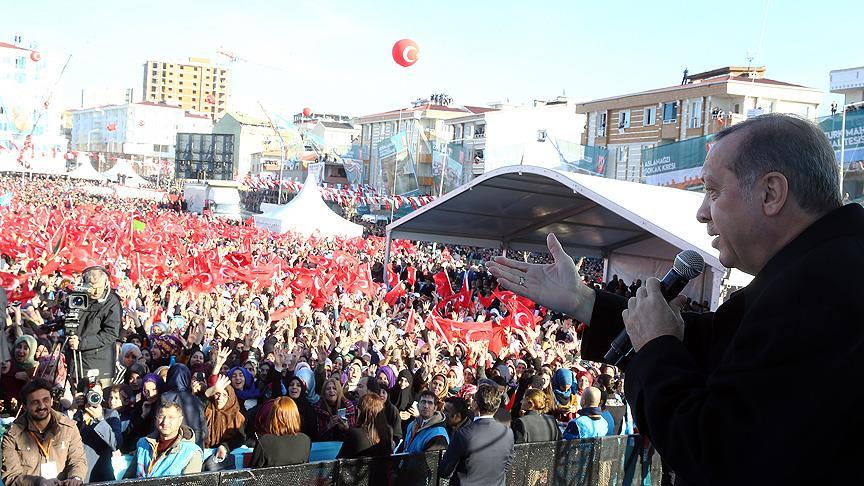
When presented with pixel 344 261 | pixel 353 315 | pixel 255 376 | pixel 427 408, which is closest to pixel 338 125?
pixel 344 261

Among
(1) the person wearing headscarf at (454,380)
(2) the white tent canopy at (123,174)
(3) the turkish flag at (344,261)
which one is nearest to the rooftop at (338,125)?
(2) the white tent canopy at (123,174)

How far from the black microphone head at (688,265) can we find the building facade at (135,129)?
13859cm

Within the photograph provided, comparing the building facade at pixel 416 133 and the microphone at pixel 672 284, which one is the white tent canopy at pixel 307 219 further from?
the microphone at pixel 672 284

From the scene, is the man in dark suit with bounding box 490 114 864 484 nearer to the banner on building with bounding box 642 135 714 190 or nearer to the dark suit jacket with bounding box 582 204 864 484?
the dark suit jacket with bounding box 582 204 864 484

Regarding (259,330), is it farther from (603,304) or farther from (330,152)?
(330,152)

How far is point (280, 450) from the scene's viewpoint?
532cm

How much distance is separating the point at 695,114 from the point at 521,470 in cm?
3358

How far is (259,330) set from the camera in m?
10.4

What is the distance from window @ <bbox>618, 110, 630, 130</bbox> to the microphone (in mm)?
39986

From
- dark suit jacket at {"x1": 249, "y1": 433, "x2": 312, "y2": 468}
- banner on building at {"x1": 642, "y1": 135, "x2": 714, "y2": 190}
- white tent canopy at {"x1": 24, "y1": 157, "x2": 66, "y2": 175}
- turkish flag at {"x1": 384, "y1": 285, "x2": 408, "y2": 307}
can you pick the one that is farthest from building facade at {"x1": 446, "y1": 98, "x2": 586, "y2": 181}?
dark suit jacket at {"x1": 249, "y1": 433, "x2": 312, "y2": 468}

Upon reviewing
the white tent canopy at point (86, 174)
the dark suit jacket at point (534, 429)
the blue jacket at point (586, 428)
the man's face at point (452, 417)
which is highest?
the white tent canopy at point (86, 174)

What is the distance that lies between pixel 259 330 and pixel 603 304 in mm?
8739

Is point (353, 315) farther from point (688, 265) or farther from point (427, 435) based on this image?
point (688, 265)

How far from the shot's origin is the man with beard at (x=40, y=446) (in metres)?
4.59
